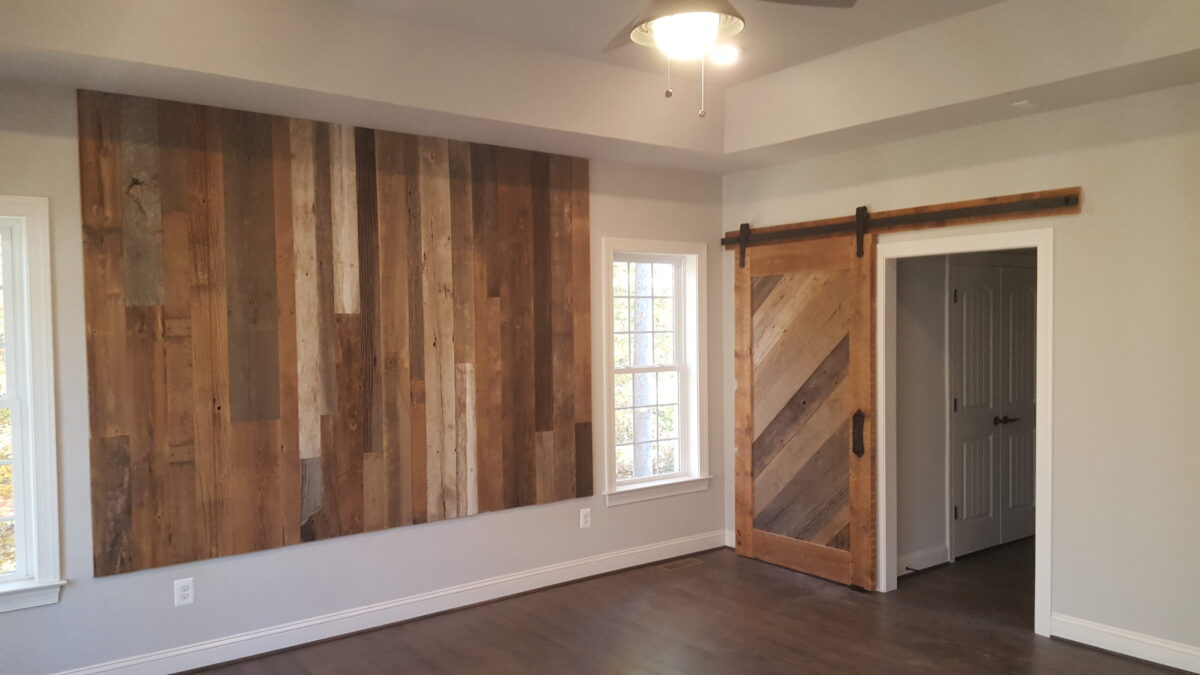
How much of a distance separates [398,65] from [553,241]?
144 centimetres

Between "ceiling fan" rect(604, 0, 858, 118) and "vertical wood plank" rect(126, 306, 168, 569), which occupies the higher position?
"ceiling fan" rect(604, 0, 858, 118)

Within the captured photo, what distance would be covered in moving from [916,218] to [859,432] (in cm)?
127

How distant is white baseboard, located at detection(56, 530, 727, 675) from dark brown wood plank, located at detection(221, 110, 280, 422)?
1050 mm

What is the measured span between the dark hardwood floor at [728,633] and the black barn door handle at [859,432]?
822 mm

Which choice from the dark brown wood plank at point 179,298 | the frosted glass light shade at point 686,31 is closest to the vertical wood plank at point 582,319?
the dark brown wood plank at point 179,298

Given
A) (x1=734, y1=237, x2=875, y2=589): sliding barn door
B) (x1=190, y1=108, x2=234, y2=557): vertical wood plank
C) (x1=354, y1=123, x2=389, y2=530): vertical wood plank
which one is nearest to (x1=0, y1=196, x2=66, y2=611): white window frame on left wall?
(x1=190, y1=108, x2=234, y2=557): vertical wood plank

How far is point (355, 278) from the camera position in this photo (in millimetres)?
4062

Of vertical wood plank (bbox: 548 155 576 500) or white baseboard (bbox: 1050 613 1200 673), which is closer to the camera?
white baseboard (bbox: 1050 613 1200 673)

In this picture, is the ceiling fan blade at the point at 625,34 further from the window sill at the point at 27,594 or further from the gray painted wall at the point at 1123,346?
the window sill at the point at 27,594

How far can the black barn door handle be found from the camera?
15.3 ft

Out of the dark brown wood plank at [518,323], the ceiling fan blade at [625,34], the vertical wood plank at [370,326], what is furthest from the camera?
the dark brown wood plank at [518,323]

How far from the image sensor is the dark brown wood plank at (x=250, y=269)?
3699 mm

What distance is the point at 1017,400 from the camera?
5648 millimetres

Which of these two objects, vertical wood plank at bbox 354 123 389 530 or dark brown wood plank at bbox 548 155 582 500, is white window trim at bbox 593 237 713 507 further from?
vertical wood plank at bbox 354 123 389 530
